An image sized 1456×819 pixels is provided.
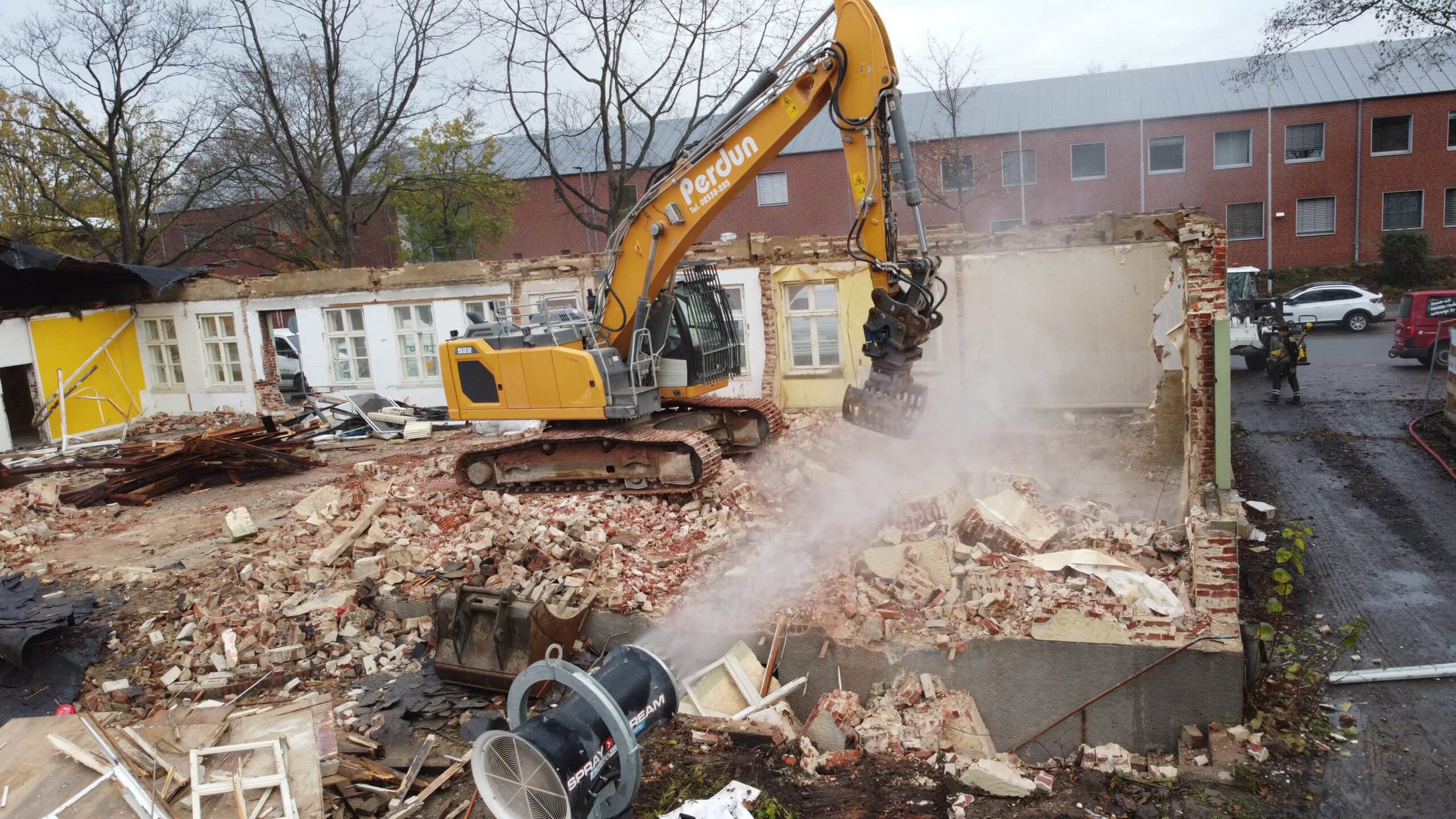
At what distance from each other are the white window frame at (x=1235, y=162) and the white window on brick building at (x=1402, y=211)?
4.48m

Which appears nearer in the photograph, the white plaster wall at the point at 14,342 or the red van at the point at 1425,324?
the white plaster wall at the point at 14,342

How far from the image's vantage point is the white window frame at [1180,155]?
108 feet

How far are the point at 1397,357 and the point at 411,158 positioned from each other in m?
28.2

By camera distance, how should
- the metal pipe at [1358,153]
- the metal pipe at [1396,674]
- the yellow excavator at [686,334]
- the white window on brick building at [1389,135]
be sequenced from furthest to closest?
the white window on brick building at [1389,135]
the metal pipe at [1358,153]
the yellow excavator at [686,334]
the metal pipe at [1396,674]

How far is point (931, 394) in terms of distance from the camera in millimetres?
14891

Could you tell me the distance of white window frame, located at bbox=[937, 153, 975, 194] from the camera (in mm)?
28906

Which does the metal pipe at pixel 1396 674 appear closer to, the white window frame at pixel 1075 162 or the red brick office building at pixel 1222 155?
the red brick office building at pixel 1222 155

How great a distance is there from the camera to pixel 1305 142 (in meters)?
32.4

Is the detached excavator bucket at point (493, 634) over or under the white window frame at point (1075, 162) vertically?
under

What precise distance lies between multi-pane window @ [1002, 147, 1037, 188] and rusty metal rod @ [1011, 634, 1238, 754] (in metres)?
29.4

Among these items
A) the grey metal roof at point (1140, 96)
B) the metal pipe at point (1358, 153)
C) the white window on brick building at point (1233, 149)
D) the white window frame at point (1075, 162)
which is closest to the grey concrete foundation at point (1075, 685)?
the grey metal roof at point (1140, 96)

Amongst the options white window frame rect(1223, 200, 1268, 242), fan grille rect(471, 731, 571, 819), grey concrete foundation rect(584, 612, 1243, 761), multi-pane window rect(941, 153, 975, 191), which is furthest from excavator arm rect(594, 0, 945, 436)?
white window frame rect(1223, 200, 1268, 242)

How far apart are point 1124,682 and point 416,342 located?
1476 cm

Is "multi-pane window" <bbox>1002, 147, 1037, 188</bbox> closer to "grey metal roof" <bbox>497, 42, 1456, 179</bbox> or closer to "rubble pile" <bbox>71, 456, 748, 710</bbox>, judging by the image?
"grey metal roof" <bbox>497, 42, 1456, 179</bbox>
